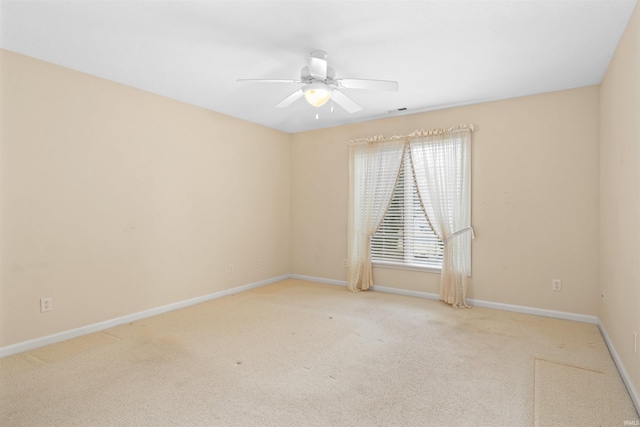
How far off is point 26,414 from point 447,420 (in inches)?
96.8

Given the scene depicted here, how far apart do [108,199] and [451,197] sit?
3.94 metres

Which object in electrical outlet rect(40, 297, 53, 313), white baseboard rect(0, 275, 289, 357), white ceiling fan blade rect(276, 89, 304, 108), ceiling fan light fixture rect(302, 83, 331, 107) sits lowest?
white baseboard rect(0, 275, 289, 357)

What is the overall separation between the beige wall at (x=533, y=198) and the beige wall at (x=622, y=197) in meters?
0.23

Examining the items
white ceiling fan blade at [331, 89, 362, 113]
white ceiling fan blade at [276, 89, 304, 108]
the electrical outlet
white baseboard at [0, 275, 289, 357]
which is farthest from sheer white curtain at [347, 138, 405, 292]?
the electrical outlet

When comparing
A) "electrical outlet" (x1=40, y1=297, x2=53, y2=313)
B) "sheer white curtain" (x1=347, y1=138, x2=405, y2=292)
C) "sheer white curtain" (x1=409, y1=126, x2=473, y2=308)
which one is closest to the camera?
"electrical outlet" (x1=40, y1=297, x2=53, y2=313)

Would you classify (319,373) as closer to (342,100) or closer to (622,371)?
(622,371)

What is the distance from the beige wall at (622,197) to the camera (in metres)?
2.11

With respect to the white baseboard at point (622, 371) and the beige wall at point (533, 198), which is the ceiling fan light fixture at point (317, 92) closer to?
the beige wall at point (533, 198)

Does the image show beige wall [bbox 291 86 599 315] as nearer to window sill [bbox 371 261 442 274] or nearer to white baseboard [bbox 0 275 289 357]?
window sill [bbox 371 261 442 274]

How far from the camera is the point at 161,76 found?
3291 mm

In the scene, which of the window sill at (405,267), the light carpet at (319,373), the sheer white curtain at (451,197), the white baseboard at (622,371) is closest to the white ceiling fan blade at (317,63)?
the sheer white curtain at (451,197)

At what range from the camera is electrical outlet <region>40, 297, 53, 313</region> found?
2922 millimetres

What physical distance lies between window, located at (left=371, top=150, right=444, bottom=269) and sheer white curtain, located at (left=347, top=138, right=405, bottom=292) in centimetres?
11

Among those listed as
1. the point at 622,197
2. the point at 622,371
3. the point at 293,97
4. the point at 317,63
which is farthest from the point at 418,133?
the point at 622,371
